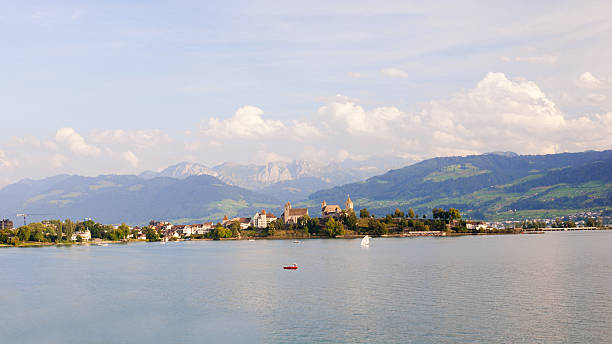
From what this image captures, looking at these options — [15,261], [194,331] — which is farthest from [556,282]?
[15,261]

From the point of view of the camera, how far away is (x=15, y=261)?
438 ft

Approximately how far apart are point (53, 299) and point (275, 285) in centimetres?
3038

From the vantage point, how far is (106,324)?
188 feet

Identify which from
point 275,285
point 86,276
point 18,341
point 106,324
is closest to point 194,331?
point 106,324

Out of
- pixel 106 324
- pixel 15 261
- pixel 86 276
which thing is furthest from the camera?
pixel 15 261

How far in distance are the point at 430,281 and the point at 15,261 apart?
10227 cm

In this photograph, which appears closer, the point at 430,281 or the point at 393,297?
the point at 393,297

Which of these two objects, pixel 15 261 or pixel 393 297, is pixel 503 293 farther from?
pixel 15 261

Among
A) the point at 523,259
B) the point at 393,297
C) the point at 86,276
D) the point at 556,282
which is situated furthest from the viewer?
the point at 523,259

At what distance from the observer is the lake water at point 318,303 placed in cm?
5119

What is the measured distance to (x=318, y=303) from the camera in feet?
219

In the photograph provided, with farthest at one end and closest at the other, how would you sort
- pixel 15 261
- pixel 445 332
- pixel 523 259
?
1. pixel 15 261
2. pixel 523 259
3. pixel 445 332

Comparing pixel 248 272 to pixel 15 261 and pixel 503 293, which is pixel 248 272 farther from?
pixel 15 261

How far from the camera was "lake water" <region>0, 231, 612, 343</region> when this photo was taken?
168 ft
